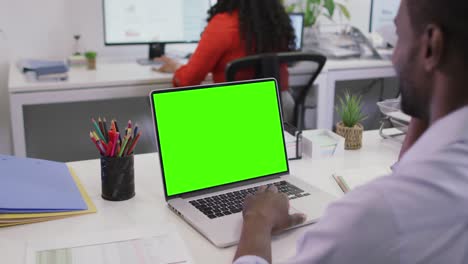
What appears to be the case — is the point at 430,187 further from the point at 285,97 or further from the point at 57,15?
the point at 57,15

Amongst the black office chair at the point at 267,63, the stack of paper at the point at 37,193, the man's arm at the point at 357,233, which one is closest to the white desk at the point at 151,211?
the stack of paper at the point at 37,193

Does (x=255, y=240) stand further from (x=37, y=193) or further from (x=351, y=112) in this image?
(x=351, y=112)

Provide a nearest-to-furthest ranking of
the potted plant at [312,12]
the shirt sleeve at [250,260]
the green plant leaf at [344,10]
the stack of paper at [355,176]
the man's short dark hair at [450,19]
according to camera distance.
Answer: the man's short dark hair at [450,19]
the shirt sleeve at [250,260]
the stack of paper at [355,176]
the potted plant at [312,12]
the green plant leaf at [344,10]

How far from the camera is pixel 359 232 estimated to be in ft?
2.24

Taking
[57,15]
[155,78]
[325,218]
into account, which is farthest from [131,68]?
[325,218]

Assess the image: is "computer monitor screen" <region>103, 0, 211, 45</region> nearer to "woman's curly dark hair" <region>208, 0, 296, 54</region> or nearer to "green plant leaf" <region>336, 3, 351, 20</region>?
"woman's curly dark hair" <region>208, 0, 296, 54</region>

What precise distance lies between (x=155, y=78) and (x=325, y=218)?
215 centimetres

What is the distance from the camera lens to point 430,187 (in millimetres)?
658

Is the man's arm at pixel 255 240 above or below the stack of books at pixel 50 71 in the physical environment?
below

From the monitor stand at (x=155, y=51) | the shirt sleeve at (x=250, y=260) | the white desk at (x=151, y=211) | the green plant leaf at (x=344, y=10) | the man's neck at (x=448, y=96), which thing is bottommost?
the white desk at (x=151, y=211)

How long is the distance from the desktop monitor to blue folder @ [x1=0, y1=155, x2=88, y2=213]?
5.98 ft

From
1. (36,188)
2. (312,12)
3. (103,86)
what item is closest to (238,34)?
(103,86)

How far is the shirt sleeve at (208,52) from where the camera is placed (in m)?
2.52

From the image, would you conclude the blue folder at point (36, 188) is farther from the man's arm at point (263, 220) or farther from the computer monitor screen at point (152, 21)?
the computer monitor screen at point (152, 21)
